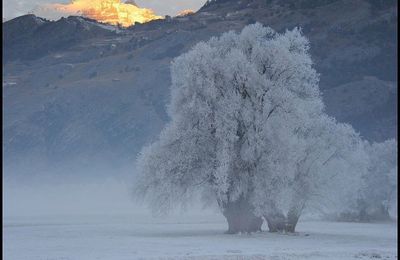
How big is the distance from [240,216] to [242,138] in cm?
534

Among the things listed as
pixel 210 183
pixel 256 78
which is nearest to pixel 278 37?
pixel 256 78

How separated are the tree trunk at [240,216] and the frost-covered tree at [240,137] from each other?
67 millimetres

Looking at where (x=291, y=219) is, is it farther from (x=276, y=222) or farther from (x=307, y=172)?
(x=307, y=172)

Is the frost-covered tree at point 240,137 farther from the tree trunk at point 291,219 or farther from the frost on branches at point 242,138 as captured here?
the tree trunk at point 291,219

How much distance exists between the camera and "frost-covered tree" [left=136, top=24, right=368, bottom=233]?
50.2 meters

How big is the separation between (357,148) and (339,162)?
4.83 metres

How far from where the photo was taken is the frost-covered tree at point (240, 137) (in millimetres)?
50188

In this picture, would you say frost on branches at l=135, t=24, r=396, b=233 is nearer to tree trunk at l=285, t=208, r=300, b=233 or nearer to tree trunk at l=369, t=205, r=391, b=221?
tree trunk at l=285, t=208, r=300, b=233

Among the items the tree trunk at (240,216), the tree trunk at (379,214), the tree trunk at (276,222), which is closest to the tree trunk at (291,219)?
the tree trunk at (276,222)

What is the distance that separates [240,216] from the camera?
52.2 meters

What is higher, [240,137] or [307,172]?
[240,137]

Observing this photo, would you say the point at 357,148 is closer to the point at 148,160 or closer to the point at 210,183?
the point at 210,183

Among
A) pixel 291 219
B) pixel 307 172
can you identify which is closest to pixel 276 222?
pixel 291 219

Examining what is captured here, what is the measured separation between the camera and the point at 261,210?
5069cm
